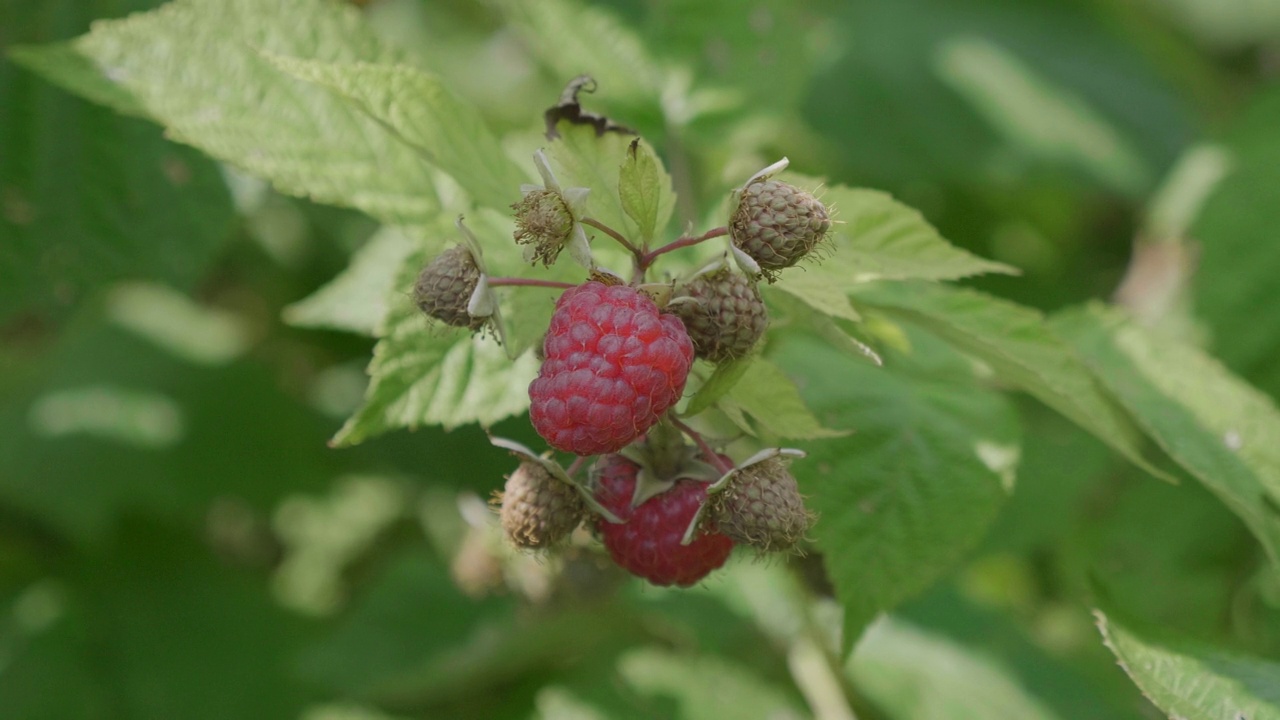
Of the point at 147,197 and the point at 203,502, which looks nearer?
the point at 147,197

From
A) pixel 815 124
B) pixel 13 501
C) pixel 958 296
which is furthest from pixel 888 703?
pixel 13 501

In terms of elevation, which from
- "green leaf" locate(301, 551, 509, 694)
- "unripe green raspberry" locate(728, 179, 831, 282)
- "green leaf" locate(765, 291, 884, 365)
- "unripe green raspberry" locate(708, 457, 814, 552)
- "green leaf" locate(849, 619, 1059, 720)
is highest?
"unripe green raspberry" locate(728, 179, 831, 282)

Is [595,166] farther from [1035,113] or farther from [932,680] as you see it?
[1035,113]

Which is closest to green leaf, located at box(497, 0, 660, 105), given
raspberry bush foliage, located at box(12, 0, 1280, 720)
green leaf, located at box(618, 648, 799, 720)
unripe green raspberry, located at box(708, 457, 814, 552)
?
raspberry bush foliage, located at box(12, 0, 1280, 720)

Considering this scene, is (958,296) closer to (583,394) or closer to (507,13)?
(583,394)

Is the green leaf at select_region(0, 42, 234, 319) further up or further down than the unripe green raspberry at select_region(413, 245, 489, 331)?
further down

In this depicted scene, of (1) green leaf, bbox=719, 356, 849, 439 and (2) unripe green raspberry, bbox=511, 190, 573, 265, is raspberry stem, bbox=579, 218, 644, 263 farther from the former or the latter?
(1) green leaf, bbox=719, 356, 849, 439
